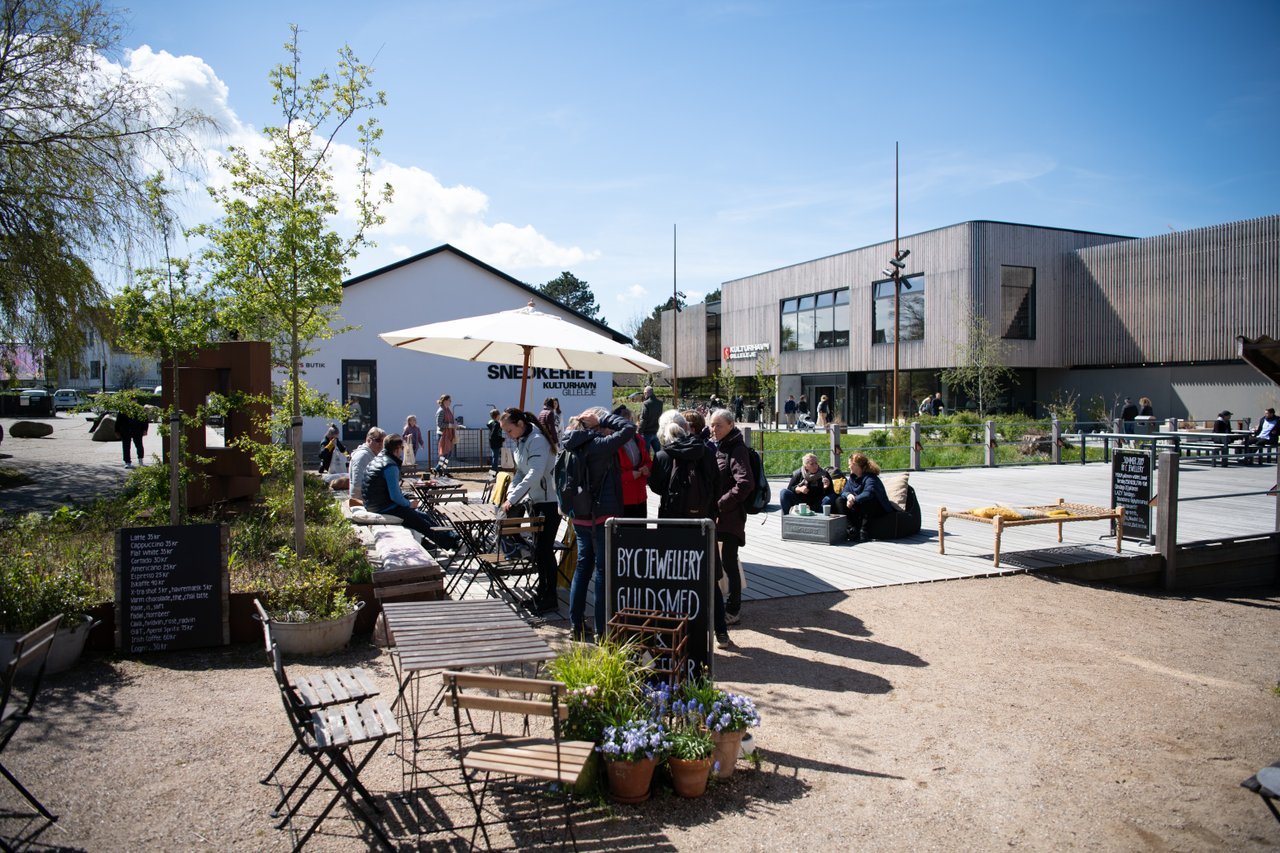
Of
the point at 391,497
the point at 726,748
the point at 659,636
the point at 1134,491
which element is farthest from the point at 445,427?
the point at 726,748

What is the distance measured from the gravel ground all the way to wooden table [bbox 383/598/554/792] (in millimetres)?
459

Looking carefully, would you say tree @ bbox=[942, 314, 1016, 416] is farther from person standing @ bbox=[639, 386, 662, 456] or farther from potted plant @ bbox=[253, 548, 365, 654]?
potted plant @ bbox=[253, 548, 365, 654]

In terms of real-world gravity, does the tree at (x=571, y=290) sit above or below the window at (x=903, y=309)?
above

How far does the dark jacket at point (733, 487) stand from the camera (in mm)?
6363

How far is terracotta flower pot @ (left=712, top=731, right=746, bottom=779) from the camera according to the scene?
404 cm

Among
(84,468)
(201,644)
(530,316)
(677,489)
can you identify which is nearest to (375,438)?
(530,316)

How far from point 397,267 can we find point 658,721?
73.4 ft

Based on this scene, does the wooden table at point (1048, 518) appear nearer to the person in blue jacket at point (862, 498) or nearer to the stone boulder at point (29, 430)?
the person in blue jacket at point (862, 498)

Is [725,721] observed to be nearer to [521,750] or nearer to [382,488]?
[521,750]

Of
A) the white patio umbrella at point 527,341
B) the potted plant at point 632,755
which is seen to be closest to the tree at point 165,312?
the white patio umbrella at point 527,341

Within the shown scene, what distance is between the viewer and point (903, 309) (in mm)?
40719

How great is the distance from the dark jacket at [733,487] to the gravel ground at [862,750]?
89cm

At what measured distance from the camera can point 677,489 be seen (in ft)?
20.9

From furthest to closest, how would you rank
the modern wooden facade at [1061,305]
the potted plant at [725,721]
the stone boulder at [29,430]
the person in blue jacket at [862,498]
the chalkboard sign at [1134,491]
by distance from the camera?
the modern wooden facade at [1061,305], the stone boulder at [29,430], the person in blue jacket at [862,498], the chalkboard sign at [1134,491], the potted plant at [725,721]
